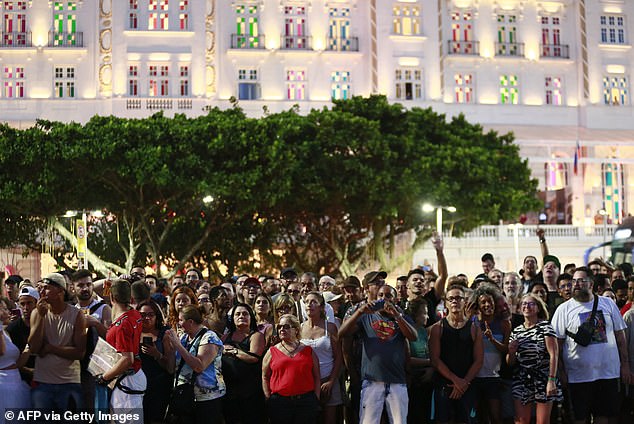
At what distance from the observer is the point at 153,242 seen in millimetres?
26984

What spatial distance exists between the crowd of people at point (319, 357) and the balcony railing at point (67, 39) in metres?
32.7

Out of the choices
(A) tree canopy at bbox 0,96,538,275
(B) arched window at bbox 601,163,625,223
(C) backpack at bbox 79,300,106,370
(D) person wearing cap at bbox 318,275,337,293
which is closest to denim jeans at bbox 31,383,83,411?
(C) backpack at bbox 79,300,106,370

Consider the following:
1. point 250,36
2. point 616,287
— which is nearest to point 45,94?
point 250,36

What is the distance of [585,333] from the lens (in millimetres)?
9375

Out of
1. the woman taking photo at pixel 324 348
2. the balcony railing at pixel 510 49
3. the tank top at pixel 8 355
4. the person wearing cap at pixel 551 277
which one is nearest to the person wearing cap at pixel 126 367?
the tank top at pixel 8 355

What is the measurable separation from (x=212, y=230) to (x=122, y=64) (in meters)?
13.9

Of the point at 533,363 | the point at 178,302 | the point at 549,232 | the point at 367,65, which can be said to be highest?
the point at 367,65

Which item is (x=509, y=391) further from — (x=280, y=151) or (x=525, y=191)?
(x=525, y=191)

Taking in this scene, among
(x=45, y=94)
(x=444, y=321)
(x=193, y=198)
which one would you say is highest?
(x=45, y=94)

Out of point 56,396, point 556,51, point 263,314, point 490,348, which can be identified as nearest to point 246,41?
point 556,51

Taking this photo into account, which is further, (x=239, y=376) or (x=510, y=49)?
(x=510, y=49)

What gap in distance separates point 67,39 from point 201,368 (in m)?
34.9

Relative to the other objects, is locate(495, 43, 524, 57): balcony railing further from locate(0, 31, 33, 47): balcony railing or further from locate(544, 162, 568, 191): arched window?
locate(0, 31, 33, 47): balcony railing

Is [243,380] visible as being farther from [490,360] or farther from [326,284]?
[326,284]
